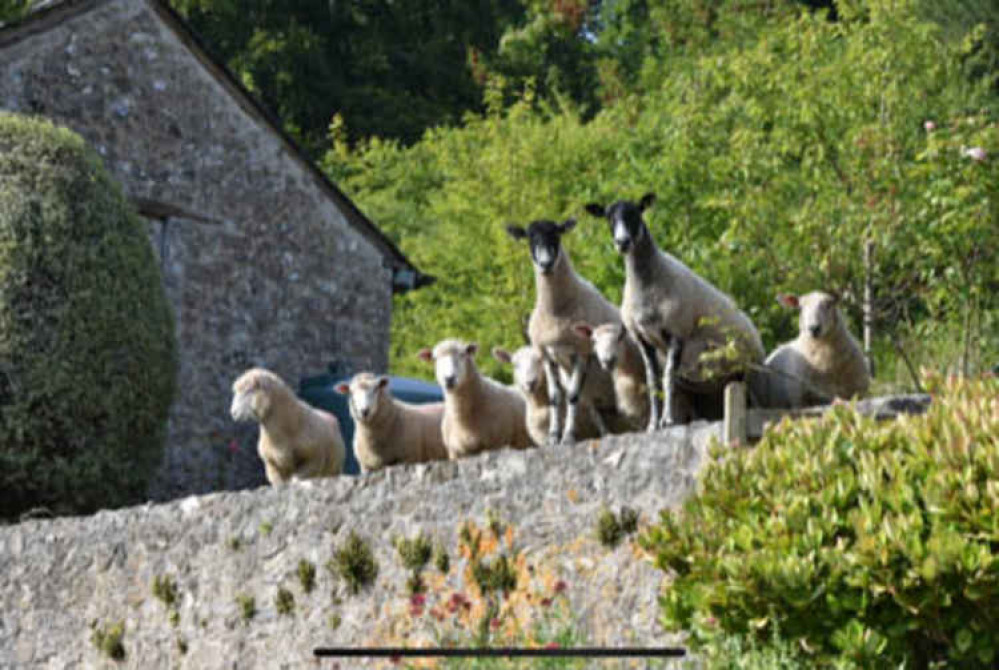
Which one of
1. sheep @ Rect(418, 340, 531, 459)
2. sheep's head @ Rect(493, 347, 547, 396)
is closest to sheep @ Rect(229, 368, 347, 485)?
sheep @ Rect(418, 340, 531, 459)

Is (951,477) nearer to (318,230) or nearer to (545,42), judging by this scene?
(318,230)

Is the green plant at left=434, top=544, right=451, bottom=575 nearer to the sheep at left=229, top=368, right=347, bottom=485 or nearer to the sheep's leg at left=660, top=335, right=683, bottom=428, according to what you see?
the sheep's leg at left=660, top=335, right=683, bottom=428

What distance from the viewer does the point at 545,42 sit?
35.0 m

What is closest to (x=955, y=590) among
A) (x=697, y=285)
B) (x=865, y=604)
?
A: (x=865, y=604)

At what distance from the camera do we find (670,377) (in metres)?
10.1

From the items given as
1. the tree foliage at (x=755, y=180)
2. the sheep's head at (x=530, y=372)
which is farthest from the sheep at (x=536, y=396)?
the tree foliage at (x=755, y=180)

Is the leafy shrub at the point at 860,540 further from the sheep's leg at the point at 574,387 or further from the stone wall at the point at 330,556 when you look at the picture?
the sheep's leg at the point at 574,387

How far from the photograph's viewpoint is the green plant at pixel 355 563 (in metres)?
10.8

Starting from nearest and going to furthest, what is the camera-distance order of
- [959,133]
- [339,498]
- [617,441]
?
[617,441], [339,498], [959,133]

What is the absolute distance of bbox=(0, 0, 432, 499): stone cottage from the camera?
1845cm

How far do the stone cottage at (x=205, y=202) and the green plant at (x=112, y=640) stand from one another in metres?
5.39

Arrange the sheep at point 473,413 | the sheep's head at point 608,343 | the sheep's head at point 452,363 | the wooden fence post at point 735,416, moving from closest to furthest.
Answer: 1. the wooden fence post at point 735,416
2. the sheep's head at point 608,343
3. the sheep's head at point 452,363
4. the sheep at point 473,413

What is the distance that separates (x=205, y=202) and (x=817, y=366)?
10.8 m

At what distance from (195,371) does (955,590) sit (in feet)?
44.4
